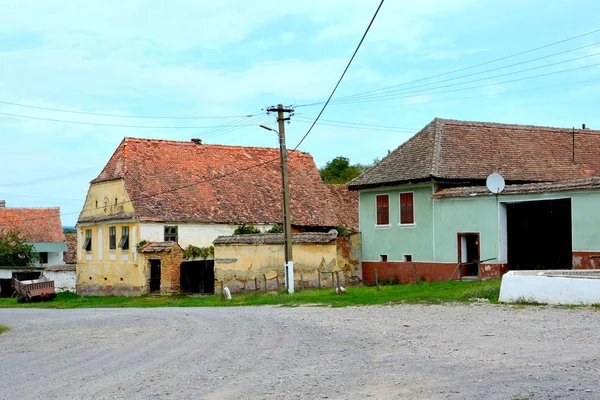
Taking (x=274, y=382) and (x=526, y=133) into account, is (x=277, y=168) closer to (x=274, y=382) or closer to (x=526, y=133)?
(x=526, y=133)

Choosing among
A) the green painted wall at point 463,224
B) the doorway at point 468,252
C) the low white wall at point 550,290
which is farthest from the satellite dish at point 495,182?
the low white wall at point 550,290

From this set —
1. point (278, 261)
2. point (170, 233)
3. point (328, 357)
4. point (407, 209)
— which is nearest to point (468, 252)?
point (407, 209)

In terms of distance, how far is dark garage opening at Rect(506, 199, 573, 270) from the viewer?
33250 mm

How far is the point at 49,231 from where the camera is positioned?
225ft

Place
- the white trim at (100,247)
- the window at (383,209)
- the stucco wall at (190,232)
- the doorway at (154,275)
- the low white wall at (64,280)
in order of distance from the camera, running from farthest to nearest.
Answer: the low white wall at (64,280)
the white trim at (100,247)
the stucco wall at (190,232)
the doorway at (154,275)
the window at (383,209)

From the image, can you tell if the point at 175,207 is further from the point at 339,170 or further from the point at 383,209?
the point at 339,170

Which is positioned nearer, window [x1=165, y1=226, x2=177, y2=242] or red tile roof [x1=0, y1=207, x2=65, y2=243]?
window [x1=165, y1=226, x2=177, y2=242]

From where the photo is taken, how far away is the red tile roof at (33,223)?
67062 millimetres

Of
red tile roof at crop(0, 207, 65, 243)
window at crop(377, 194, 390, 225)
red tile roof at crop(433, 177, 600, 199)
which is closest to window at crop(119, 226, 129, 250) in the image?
window at crop(377, 194, 390, 225)

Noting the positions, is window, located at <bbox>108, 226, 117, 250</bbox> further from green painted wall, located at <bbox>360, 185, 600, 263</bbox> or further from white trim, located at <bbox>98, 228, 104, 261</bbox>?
green painted wall, located at <bbox>360, 185, 600, 263</bbox>

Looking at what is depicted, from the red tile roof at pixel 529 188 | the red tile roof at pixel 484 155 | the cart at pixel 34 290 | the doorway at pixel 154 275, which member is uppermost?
the red tile roof at pixel 484 155

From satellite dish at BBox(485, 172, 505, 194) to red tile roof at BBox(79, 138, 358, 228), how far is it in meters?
18.6

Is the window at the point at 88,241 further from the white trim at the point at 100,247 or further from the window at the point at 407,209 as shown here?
the window at the point at 407,209

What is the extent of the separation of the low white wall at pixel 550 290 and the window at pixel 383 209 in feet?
56.6
